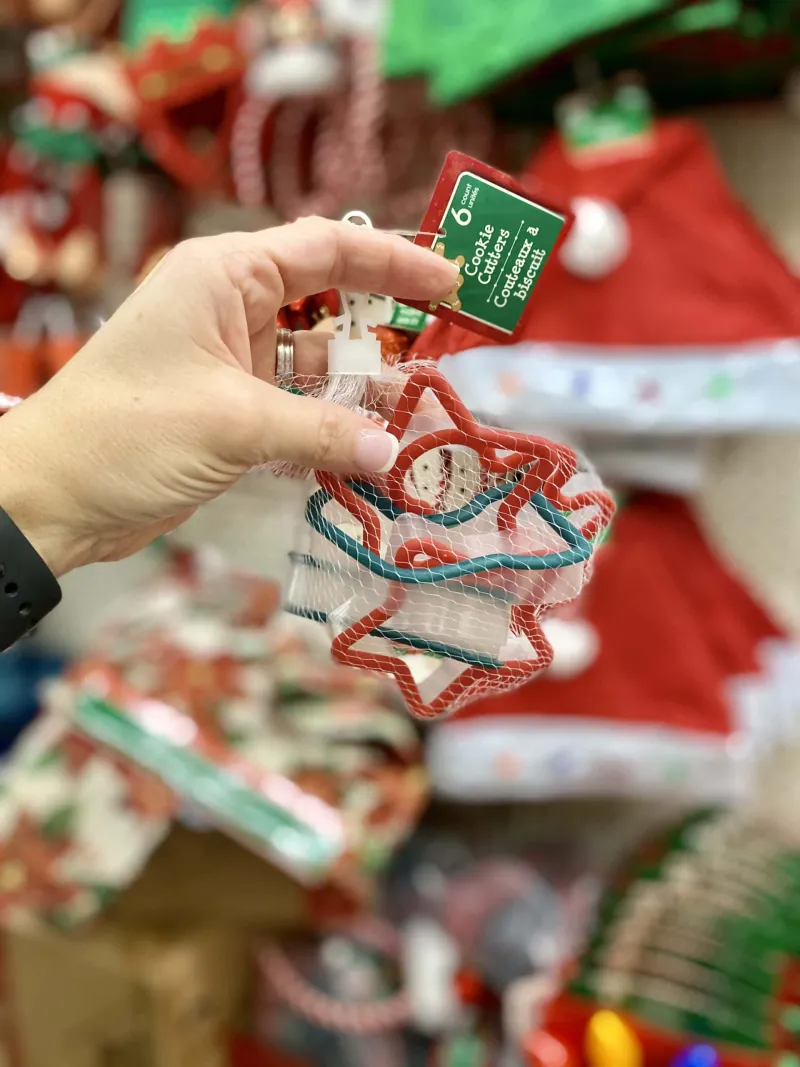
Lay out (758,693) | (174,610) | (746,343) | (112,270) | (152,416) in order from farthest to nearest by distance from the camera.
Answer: (112,270)
(174,610)
(758,693)
(746,343)
(152,416)

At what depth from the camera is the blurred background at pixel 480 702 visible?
0.70 meters

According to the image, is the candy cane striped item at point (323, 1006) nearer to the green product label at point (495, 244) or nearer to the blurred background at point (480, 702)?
the blurred background at point (480, 702)

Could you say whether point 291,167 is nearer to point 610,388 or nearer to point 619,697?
point 610,388

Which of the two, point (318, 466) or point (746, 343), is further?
point (746, 343)

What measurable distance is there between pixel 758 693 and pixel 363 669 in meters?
0.56

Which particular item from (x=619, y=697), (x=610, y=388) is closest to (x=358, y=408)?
(x=610, y=388)

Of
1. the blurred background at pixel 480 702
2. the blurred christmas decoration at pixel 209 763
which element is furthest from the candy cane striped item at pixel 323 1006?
the blurred christmas decoration at pixel 209 763

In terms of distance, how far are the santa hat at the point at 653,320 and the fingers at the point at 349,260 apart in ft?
1.11

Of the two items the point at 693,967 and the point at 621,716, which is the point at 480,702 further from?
the point at 693,967

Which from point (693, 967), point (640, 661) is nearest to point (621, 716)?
point (640, 661)

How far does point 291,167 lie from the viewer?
35.7 inches

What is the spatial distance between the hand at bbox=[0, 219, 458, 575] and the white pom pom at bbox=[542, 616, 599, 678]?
400 millimetres

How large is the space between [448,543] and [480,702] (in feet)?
1.46

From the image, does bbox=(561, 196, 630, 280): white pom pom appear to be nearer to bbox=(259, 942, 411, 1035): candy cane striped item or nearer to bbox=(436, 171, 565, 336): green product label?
→ bbox=(436, 171, 565, 336): green product label
